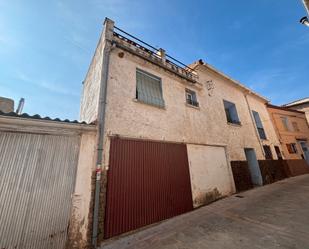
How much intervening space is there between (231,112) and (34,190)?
38.9 ft

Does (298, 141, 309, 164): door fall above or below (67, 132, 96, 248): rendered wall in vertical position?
above

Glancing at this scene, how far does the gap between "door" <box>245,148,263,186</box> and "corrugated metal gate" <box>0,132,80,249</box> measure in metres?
11.1

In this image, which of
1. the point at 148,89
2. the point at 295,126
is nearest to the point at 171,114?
the point at 148,89

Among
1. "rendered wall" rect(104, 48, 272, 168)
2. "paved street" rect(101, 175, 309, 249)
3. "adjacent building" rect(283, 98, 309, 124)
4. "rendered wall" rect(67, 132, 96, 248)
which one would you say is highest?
"adjacent building" rect(283, 98, 309, 124)

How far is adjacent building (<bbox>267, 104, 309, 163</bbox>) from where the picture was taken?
1349 centimetres

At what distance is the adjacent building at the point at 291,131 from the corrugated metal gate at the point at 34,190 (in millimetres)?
16272

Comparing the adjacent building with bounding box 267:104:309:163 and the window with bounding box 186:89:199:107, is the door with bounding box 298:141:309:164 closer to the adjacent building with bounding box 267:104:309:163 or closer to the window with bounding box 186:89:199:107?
the adjacent building with bounding box 267:104:309:163

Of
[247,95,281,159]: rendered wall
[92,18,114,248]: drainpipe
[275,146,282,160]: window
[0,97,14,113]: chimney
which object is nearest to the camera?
[92,18,114,248]: drainpipe

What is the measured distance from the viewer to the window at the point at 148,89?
6230 millimetres

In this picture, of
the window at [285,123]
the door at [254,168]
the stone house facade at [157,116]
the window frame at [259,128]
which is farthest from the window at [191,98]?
the window at [285,123]

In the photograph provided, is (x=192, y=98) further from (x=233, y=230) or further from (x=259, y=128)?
(x=259, y=128)

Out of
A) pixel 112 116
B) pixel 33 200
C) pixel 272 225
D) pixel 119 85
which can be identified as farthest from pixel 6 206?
pixel 272 225

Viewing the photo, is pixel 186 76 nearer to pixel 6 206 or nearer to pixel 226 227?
pixel 226 227

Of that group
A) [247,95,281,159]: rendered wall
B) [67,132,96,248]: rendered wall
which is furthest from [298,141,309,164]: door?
[67,132,96,248]: rendered wall
